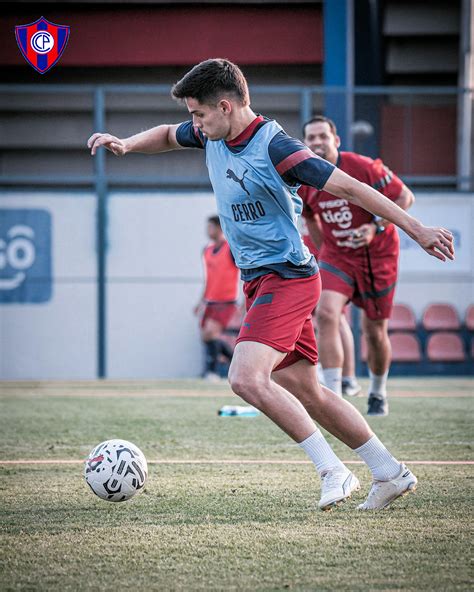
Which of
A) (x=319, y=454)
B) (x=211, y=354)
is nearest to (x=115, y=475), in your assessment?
(x=319, y=454)

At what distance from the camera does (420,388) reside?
40.9 feet

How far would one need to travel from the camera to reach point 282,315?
14.9ft

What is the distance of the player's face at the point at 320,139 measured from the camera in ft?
26.2

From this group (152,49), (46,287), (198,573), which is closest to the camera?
(198,573)

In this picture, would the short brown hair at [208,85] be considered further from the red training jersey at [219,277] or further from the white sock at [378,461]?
the red training jersey at [219,277]

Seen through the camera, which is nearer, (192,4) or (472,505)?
(472,505)

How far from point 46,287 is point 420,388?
6.27 metres

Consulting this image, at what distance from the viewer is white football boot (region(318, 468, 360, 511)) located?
4480mm

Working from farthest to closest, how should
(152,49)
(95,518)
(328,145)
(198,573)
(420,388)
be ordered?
(152,49), (420,388), (328,145), (95,518), (198,573)

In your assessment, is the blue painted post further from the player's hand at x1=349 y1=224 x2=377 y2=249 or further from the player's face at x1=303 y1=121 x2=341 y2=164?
the player's hand at x1=349 y1=224 x2=377 y2=249

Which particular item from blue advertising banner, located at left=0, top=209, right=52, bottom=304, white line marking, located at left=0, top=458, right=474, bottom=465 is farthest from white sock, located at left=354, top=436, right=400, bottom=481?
blue advertising banner, located at left=0, top=209, right=52, bottom=304

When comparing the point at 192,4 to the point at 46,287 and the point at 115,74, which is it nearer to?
the point at 115,74

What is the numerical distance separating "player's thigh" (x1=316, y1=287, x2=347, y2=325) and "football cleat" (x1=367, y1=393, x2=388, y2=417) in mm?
896

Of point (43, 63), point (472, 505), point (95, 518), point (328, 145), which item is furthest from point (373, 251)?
point (95, 518)
